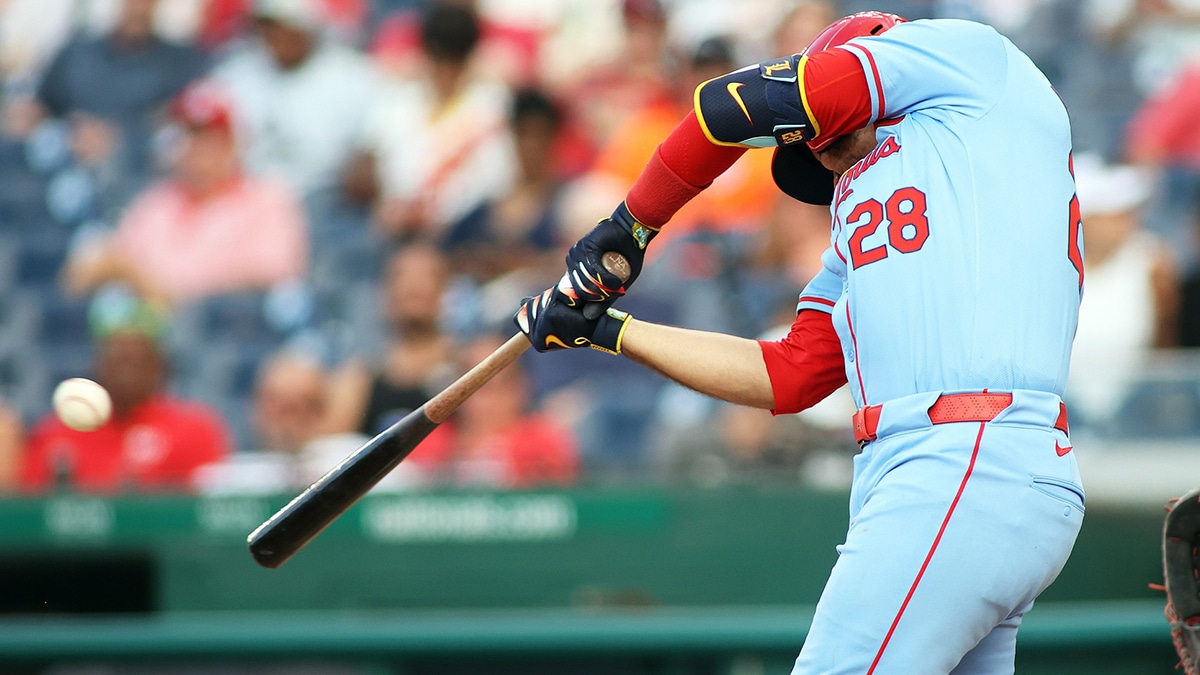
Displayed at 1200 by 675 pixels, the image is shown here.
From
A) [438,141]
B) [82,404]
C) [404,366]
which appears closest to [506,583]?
[404,366]

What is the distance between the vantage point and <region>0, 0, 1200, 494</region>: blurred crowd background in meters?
5.34

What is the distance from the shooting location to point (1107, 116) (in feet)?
24.2

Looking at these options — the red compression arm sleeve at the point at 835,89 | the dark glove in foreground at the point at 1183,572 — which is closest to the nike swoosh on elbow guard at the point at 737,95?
the red compression arm sleeve at the point at 835,89

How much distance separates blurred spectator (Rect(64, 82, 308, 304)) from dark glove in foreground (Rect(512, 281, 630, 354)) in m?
4.18

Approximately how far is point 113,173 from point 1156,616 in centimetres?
616

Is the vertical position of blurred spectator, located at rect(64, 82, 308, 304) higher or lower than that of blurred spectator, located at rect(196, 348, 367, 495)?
higher

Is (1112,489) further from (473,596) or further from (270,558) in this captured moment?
(270,558)

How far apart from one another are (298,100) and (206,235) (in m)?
1.13

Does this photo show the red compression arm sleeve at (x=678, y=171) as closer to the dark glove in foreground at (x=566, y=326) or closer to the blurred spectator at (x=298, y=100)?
the dark glove in foreground at (x=566, y=326)

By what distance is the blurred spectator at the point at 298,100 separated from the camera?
25.1 ft

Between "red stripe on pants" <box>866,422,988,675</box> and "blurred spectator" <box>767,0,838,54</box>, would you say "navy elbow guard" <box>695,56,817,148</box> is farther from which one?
"blurred spectator" <box>767,0,838,54</box>

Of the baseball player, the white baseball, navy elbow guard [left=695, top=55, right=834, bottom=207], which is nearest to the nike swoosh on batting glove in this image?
the baseball player

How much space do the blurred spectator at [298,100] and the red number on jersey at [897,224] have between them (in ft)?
17.6

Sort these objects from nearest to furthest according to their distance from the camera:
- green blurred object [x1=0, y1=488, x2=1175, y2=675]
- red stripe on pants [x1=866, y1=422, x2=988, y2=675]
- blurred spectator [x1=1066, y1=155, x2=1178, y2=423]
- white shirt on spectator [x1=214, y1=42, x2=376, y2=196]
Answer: red stripe on pants [x1=866, y1=422, x2=988, y2=675], green blurred object [x1=0, y1=488, x2=1175, y2=675], blurred spectator [x1=1066, y1=155, x2=1178, y2=423], white shirt on spectator [x1=214, y1=42, x2=376, y2=196]
